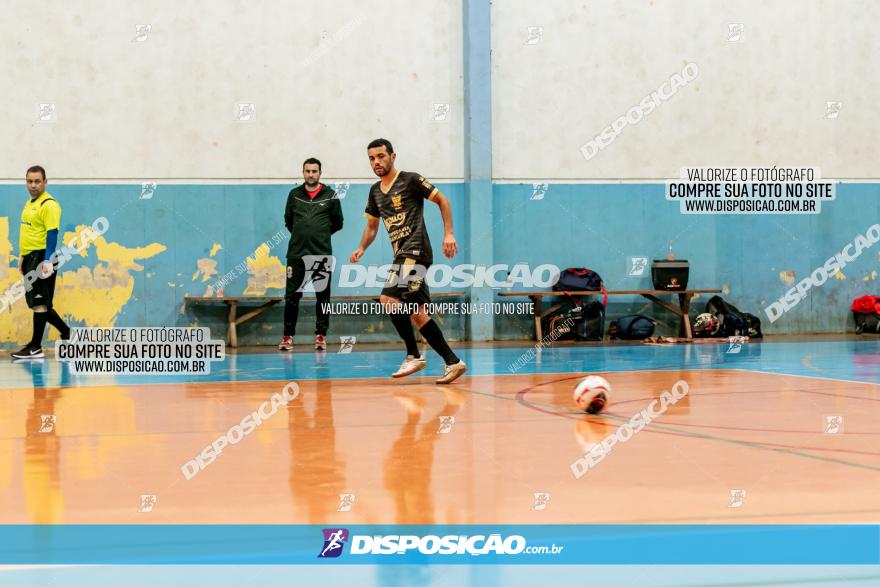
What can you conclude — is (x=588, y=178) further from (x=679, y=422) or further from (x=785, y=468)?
(x=785, y=468)

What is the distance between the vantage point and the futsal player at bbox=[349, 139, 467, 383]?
855cm

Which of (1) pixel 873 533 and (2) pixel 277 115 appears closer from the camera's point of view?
(1) pixel 873 533

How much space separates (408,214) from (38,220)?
5.70 metres

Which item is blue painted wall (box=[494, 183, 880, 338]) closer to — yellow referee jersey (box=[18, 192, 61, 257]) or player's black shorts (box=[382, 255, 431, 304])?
yellow referee jersey (box=[18, 192, 61, 257])

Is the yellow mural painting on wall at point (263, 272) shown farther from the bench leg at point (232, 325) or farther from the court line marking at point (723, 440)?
the court line marking at point (723, 440)

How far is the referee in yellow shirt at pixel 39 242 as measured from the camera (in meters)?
11.9

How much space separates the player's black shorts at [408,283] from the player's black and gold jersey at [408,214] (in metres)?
0.09

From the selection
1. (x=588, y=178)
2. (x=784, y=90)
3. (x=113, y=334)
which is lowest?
(x=113, y=334)

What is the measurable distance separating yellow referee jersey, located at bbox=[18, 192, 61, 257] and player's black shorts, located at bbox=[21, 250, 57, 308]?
0.34 ft

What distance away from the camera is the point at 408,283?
8508 mm

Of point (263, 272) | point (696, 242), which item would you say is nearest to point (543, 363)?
point (263, 272)

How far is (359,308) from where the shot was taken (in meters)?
15.7

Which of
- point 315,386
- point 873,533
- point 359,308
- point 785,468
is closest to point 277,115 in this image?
point 359,308

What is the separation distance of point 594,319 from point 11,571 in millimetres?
13556
